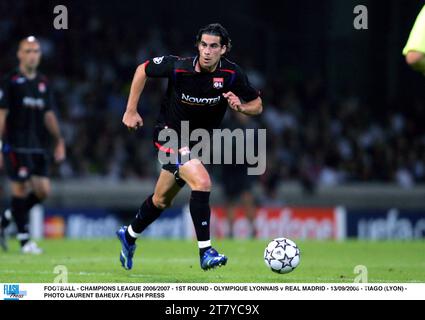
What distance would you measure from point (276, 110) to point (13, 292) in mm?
14983

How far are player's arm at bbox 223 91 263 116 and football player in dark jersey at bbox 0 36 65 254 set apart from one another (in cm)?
395

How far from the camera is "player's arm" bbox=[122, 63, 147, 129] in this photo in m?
8.70

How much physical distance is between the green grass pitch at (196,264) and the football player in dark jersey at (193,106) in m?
0.54

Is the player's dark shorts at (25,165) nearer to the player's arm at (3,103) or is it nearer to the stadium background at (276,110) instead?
the player's arm at (3,103)

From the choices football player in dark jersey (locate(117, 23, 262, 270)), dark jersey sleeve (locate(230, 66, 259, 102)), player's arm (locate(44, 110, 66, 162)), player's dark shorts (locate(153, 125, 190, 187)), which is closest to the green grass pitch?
football player in dark jersey (locate(117, 23, 262, 270))

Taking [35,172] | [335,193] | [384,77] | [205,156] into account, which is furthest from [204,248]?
[384,77]

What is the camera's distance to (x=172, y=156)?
8961mm

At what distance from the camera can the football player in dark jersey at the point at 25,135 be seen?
39.8ft

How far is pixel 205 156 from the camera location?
9383 millimetres

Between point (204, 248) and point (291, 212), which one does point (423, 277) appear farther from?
point (291, 212)

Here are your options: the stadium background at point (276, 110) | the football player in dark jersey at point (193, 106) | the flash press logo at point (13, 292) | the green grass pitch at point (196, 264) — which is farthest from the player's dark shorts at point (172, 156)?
the stadium background at point (276, 110)

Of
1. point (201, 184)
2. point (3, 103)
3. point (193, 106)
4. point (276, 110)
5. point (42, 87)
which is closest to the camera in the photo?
point (201, 184)

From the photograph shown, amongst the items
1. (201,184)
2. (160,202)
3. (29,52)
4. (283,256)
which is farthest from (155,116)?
(201,184)

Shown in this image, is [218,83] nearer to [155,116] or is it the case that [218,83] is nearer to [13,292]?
[13,292]
